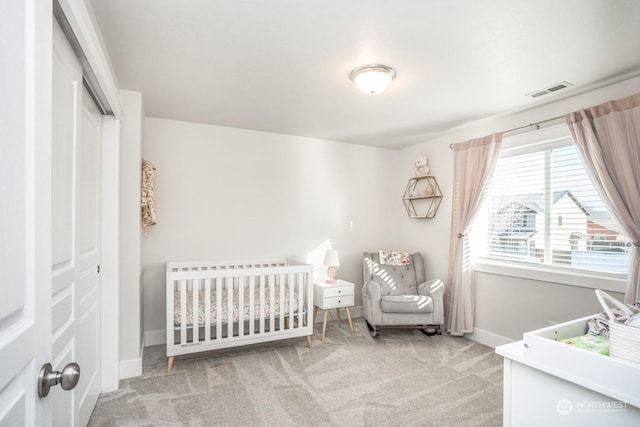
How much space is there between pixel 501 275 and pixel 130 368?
337 centimetres

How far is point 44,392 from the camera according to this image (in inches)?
27.3

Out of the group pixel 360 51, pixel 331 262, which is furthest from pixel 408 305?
pixel 360 51

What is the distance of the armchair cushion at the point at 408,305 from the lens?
Result: 11.3 ft

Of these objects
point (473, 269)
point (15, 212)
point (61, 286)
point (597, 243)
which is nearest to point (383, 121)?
point (473, 269)

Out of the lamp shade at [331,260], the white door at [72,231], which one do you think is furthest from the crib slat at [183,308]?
the lamp shade at [331,260]

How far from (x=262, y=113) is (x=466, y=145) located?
2.17 metres

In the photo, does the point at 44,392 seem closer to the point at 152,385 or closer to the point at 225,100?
the point at 152,385

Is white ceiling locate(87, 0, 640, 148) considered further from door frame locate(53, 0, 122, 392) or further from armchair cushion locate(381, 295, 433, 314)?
armchair cushion locate(381, 295, 433, 314)

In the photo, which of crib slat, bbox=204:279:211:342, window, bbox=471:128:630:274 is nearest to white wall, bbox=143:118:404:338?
crib slat, bbox=204:279:211:342

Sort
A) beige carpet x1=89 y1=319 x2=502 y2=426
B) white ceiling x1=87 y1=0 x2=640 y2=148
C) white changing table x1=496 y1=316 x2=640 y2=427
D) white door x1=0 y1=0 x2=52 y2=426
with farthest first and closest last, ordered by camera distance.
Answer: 1. beige carpet x1=89 y1=319 x2=502 y2=426
2. white ceiling x1=87 y1=0 x2=640 y2=148
3. white changing table x1=496 y1=316 x2=640 y2=427
4. white door x1=0 y1=0 x2=52 y2=426

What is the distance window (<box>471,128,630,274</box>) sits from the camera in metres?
2.65

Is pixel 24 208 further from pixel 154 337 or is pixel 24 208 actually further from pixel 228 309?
pixel 154 337
